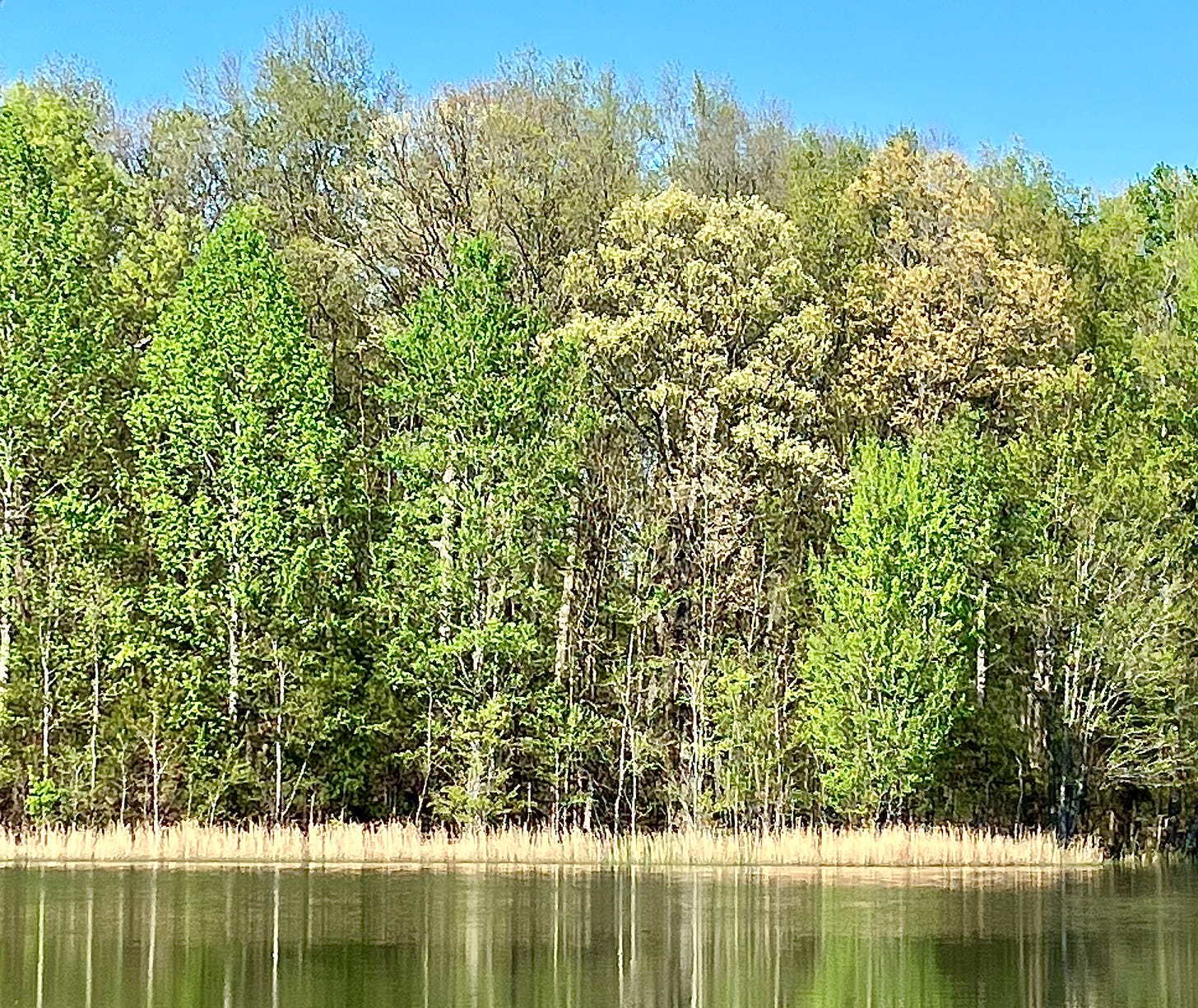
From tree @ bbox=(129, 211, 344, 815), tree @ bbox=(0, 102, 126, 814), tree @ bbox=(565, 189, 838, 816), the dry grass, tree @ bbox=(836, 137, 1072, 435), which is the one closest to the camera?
the dry grass

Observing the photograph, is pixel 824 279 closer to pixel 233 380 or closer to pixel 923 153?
pixel 923 153

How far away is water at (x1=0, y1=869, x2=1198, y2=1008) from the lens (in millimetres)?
18000

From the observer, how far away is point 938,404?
3859cm

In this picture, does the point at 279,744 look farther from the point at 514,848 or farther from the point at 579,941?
the point at 579,941

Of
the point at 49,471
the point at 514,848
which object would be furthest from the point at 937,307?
the point at 49,471

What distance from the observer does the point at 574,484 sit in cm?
3875

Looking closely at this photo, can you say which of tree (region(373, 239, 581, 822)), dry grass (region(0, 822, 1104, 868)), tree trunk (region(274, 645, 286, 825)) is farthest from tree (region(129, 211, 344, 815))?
dry grass (region(0, 822, 1104, 868))

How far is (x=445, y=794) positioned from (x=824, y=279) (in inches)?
496

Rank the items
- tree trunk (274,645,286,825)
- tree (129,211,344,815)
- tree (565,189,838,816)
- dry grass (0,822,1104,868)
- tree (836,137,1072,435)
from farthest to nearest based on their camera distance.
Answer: tree (836,137,1072,435)
tree (565,189,838,816)
tree (129,211,344,815)
tree trunk (274,645,286,825)
dry grass (0,822,1104,868)

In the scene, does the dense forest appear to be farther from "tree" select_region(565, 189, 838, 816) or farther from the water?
the water

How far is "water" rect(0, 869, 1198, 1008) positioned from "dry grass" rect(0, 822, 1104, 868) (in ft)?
7.50

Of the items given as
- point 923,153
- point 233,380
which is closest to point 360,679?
point 233,380

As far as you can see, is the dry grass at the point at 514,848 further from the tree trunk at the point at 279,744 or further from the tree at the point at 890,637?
the tree at the point at 890,637

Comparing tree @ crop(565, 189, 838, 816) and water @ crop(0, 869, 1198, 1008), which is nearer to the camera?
water @ crop(0, 869, 1198, 1008)
